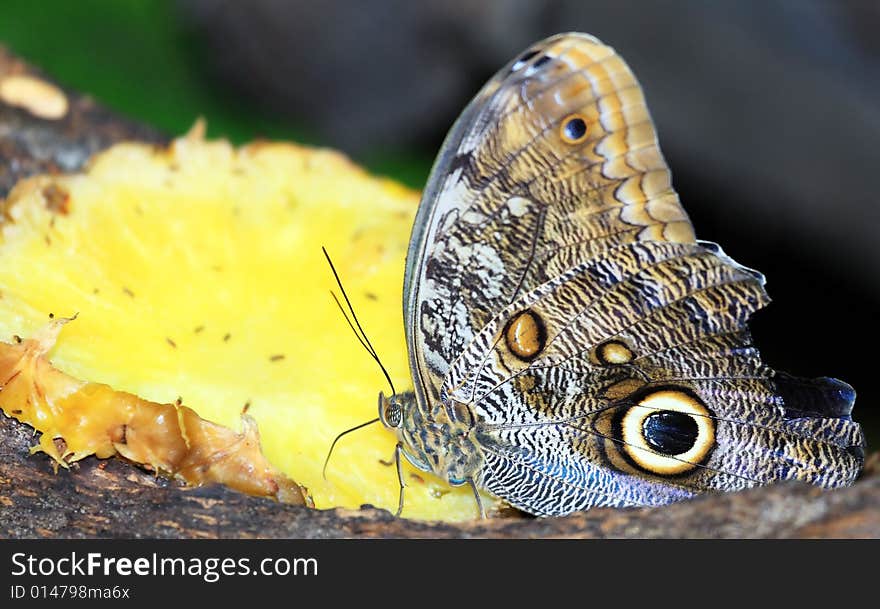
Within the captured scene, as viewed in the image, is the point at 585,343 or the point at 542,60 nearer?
the point at 585,343

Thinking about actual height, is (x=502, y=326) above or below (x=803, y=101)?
below

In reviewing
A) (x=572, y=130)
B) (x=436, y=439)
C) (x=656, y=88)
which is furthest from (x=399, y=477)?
(x=656, y=88)

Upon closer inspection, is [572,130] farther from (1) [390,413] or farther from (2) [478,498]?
(2) [478,498]

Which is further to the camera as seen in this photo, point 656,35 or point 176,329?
point 656,35

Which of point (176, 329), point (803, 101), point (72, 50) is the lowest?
point (176, 329)
